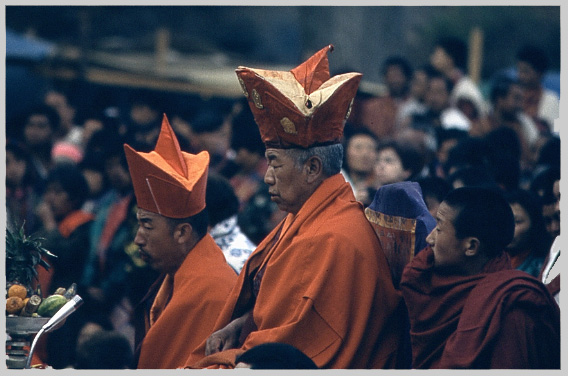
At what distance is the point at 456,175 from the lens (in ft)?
20.7

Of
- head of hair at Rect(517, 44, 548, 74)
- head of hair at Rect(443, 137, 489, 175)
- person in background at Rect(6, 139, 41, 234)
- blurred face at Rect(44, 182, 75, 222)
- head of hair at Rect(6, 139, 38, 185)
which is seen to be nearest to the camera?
head of hair at Rect(443, 137, 489, 175)

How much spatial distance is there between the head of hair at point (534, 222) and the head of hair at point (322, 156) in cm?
122

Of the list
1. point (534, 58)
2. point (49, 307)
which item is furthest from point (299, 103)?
point (534, 58)

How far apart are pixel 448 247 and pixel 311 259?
63 centimetres

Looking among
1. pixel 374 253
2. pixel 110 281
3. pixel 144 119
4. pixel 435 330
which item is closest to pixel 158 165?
pixel 374 253

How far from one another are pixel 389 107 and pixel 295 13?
1221 cm

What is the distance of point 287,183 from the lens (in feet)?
15.6

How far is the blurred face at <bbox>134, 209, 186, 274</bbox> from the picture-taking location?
522 cm

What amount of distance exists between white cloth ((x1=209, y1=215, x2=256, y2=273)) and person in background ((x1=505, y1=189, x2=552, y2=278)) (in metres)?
1.61

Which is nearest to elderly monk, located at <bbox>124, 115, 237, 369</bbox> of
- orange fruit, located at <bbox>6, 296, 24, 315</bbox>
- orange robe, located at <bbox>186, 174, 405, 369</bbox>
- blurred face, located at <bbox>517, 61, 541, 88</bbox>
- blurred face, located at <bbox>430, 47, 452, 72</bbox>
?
orange robe, located at <bbox>186, 174, 405, 369</bbox>

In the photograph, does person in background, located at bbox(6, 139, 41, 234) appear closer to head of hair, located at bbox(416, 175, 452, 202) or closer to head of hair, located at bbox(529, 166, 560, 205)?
head of hair, located at bbox(416, 175, 452, 202)

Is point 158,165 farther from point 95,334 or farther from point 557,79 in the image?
point 557,79

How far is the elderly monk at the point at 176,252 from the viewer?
5078 millimetres

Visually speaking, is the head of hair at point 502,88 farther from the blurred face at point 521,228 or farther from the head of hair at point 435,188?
the blurred face at point 521,228
